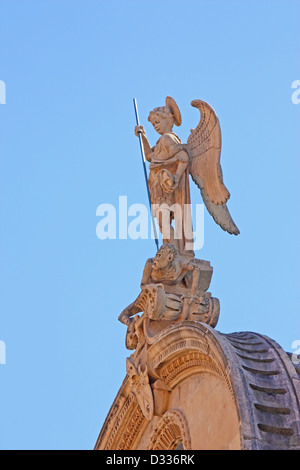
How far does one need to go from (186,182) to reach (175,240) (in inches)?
34.3

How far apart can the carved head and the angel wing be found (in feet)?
2.49

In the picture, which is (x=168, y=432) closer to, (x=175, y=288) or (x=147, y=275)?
(x=175, y=288)

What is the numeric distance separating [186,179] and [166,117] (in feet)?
3.99

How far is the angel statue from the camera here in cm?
1764

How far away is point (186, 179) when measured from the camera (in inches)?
713

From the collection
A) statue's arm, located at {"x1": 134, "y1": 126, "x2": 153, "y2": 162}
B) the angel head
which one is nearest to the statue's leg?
statue's arm, located at {"x1": 134, "y1": 126, "x2": 153, "y2": 162}

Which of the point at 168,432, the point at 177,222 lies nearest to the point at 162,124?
the point at 177,222

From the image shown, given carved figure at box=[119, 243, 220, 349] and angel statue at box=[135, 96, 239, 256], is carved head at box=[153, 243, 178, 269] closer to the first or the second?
carved figure at box=[119, 243, 220, 349]

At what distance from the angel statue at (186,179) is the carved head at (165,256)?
335 millimetres

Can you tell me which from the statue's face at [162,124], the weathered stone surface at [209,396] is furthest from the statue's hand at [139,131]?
the weathered stone surface at [209,396]

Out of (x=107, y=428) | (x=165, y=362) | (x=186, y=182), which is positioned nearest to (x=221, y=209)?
(x=186, y=182)

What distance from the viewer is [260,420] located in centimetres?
1405
